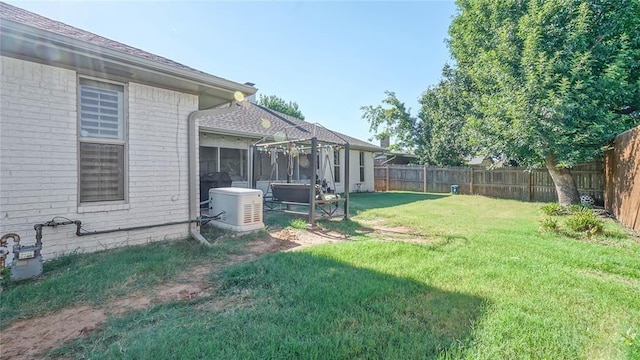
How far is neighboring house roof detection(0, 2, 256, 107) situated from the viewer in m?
3.30

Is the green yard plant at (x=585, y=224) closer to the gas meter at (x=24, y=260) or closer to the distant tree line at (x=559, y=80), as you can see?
the distant tree line at (x=559, y=80)

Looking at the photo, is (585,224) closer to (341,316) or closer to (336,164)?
(341,316)

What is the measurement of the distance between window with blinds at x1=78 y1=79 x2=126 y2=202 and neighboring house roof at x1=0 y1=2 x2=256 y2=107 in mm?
304

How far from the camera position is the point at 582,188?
11102 millimetres

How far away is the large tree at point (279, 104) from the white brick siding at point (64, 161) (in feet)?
99.2

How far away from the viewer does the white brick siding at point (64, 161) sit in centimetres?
362

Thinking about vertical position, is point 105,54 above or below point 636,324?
above

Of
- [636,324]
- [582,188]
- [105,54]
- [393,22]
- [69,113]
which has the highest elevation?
[393,22]

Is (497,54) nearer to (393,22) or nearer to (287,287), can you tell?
(393,22)

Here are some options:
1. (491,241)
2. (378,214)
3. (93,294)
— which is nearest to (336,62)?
(378,214)

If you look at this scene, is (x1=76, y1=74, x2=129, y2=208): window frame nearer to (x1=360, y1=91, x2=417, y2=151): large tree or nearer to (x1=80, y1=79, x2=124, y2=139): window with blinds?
(x1=80, y1=79, x2=124, y2=139): window with blinds

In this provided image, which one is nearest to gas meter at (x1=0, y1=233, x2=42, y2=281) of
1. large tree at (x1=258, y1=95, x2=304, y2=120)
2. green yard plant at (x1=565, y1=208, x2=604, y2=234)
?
green yard plant at (x1=565, y1=208, x2=604, y2=234)

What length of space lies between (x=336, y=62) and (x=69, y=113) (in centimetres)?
1022

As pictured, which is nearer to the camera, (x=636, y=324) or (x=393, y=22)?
(x=636, y=324)
